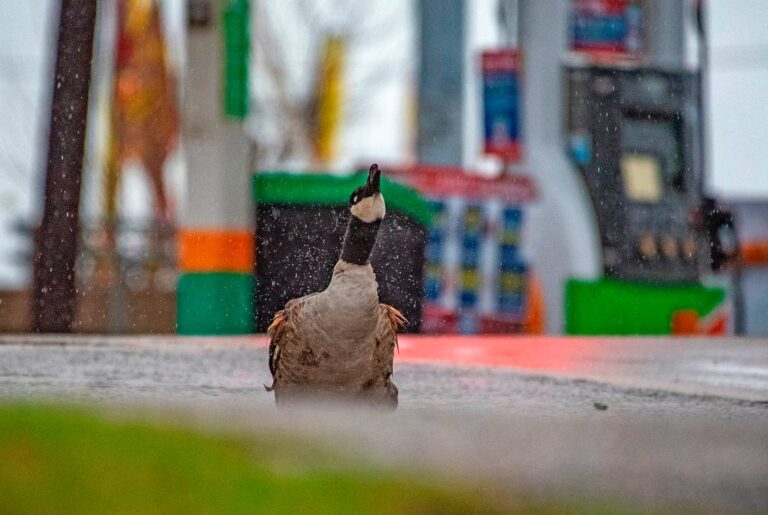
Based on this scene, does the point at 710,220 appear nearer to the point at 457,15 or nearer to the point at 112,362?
the point at 457,15

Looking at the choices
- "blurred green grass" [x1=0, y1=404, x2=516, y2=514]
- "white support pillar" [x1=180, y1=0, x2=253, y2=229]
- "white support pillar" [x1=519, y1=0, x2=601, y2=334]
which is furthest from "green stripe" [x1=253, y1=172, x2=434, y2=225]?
"blurred green grass" [x1=0, y1=404, x2=516, y2=514]

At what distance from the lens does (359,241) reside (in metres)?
3.02

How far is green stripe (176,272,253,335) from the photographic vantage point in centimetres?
776

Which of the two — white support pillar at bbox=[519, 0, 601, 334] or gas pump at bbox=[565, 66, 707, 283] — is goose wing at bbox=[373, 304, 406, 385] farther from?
gas pump at bbox=[565, 66, 707, 283]

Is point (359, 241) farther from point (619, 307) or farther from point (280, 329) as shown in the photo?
point (619, 307)

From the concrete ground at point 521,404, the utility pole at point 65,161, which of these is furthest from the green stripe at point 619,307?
the utility pole at point 65,161

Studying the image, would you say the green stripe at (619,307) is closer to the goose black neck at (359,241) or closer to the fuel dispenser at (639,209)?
the fuel dispenser at (639,209)

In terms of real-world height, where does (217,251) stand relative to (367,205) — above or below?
below

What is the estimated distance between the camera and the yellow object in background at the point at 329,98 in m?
16.0

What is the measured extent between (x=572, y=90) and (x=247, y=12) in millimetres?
3673

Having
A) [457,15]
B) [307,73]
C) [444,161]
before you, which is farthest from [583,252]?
[307,73]

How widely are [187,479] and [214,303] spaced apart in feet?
21.6

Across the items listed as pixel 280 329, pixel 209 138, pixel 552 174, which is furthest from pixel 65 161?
pixel 552 174

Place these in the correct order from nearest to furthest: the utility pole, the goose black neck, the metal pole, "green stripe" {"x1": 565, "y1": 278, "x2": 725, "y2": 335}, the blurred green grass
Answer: the blurred green grass
the goose black neck
the utility pole
"green stripe" {"x1": 565, "y1": 278, "x2": 725, "y2": 335}
the metal pole
